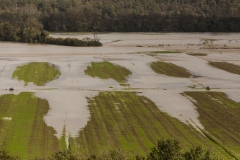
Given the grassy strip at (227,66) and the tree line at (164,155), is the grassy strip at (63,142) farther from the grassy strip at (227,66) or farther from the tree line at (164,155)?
the grassy strip at (227,66)

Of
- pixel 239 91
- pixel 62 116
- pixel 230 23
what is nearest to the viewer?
pixel 62 116

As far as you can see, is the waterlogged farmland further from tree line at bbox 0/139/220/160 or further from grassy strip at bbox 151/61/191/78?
tree line at bbox 0/139/220/160

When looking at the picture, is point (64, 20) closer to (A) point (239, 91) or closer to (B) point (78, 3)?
(B) point (78, 3)

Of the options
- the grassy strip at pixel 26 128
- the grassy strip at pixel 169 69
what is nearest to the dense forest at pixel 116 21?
the grassy strip at pixel 169 69

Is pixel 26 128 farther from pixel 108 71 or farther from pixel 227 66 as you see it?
pixel 227 66

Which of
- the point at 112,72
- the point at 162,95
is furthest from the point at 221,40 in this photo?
the point at 162,95

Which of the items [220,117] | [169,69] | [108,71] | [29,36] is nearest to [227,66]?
[169,69]

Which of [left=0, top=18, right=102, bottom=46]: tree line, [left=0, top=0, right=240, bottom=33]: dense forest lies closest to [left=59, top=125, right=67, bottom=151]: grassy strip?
[left=0, top=18, right=102, bottom=46]: tree line

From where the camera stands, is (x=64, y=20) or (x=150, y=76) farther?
(x=64, y=20)
